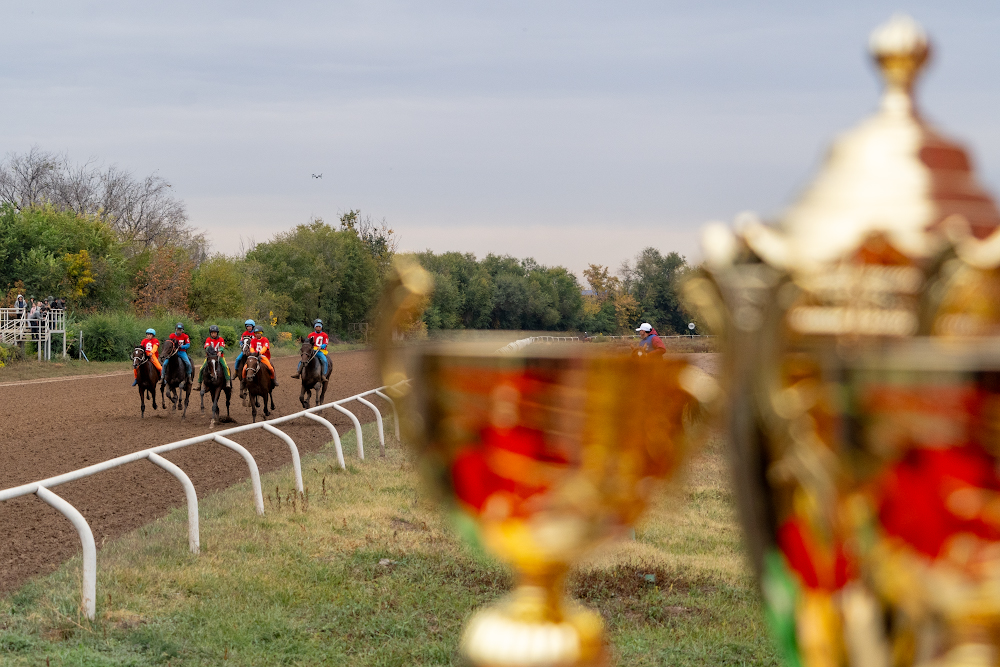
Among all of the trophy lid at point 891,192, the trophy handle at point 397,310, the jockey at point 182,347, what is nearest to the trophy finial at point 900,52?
the trophy lid at point 891,192

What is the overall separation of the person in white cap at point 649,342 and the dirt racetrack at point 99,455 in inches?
11.0

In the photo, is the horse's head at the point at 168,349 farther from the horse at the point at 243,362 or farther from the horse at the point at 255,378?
the horse at the point at 255,378

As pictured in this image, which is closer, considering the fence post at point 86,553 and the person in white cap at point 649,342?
the person in white cap at point 649,342

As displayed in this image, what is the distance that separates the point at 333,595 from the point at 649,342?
20.1ft

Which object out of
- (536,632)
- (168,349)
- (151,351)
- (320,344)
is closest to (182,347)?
(168,349)

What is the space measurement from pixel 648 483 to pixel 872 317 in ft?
0.83

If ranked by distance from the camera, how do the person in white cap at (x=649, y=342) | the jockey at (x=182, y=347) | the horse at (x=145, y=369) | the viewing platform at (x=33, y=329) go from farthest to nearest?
1. the viewing platform at (x=33, y=329)
2. the jockey at (x=182, y=347)
3. the horse at (x=145, y=369)
4. the person in white cap at (x=649, y=342)

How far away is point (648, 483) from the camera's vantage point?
0.88m

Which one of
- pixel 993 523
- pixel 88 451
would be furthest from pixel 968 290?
pixel 88 451

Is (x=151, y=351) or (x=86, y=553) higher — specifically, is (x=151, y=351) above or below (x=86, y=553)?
above

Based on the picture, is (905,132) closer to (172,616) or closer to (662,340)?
(662,340)

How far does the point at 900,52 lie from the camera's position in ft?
2.44

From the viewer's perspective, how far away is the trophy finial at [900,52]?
741 millimetres

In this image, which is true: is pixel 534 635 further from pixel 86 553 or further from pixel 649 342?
pixel 86 553
